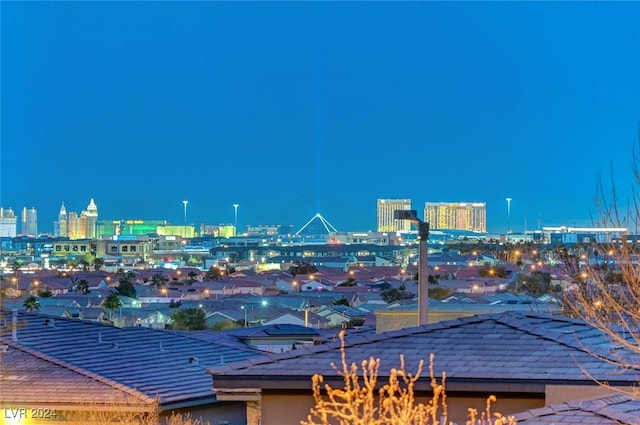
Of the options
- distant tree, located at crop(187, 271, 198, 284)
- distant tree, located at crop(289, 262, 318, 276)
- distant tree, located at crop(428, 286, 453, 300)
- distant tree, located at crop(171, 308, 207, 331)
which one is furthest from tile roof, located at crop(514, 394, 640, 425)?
distant tree, located at crop(289, 262, 318, 276)

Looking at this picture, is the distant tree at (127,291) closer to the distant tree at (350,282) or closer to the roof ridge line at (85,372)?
the distant tree at (350,282)

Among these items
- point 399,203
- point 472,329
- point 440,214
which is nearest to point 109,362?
point 472,329

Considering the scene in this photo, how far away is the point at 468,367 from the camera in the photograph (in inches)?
249

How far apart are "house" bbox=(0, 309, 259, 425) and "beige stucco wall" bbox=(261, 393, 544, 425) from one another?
2.58 m

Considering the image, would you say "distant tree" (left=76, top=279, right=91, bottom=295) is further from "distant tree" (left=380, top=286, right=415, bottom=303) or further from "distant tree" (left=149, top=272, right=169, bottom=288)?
"distant tree" (left=380, top=286, right=415, bottom=303)

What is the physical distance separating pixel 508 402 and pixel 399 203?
122 m

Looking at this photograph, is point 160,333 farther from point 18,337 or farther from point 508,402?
point 508,402

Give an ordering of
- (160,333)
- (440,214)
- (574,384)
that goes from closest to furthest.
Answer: (574,384) < (160,333) < (440,214)

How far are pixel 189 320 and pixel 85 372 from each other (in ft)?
76.4

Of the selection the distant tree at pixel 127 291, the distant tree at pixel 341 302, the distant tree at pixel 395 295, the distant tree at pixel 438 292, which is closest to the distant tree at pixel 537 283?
the distant tree at pixel 438 292

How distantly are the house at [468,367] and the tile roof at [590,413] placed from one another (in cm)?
34

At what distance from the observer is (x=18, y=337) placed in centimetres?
1066

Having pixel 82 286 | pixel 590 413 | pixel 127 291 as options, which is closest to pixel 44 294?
pixel 127 291

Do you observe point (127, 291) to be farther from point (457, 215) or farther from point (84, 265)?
point (457, 215)
